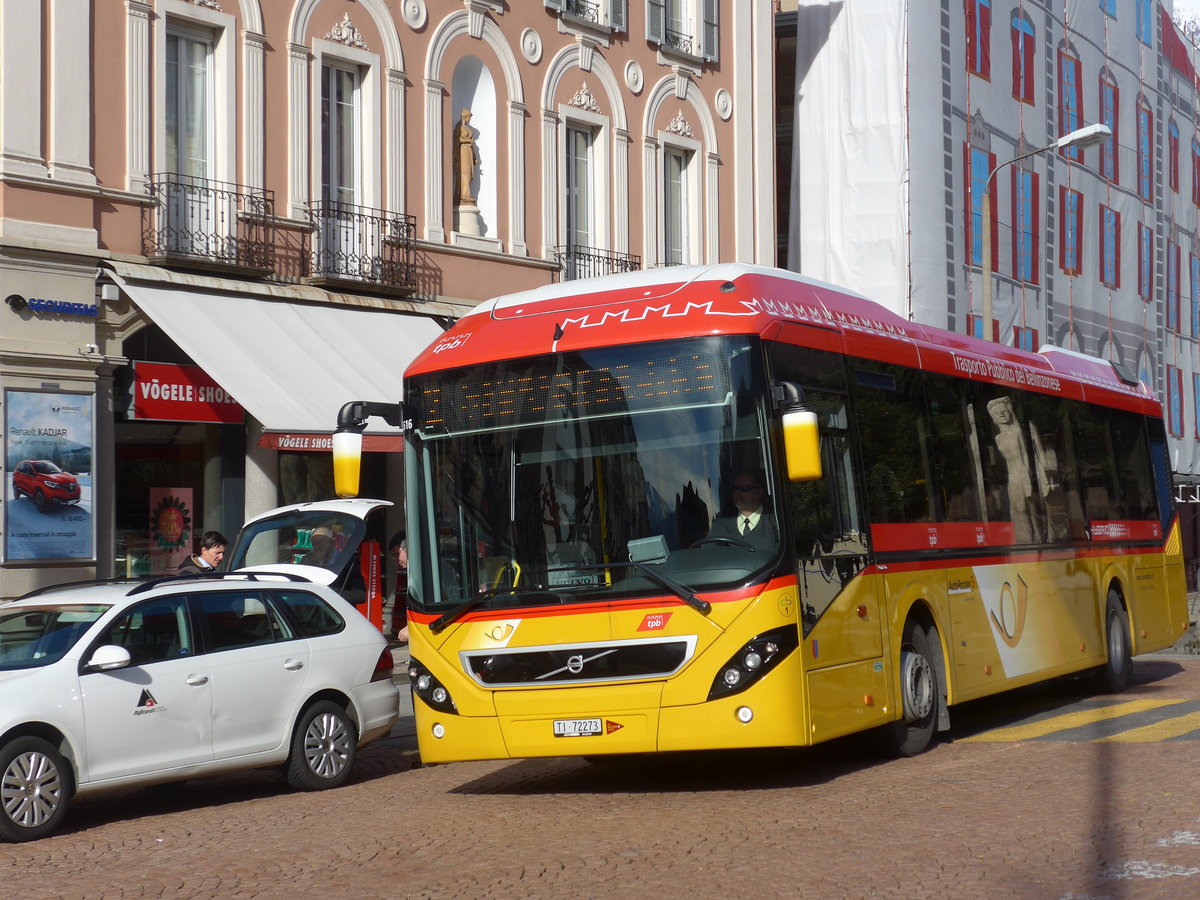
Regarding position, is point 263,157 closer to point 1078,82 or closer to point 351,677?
point 351,677

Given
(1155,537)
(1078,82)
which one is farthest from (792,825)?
(1078,82)

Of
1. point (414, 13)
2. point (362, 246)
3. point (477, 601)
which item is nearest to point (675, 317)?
point (477, 601)

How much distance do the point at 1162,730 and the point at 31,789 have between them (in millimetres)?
8117

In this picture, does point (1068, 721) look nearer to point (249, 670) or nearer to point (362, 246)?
point (249, 670)

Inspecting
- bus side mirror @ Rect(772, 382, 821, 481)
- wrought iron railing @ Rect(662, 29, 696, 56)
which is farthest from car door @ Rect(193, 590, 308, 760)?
wrought iron railing @ Rect(662, 29, 696, 56)

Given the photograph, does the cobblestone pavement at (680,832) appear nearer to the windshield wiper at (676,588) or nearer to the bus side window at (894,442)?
the windshield wiper at (676,588)

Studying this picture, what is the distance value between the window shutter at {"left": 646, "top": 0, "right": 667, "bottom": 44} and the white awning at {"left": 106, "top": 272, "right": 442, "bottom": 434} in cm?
825

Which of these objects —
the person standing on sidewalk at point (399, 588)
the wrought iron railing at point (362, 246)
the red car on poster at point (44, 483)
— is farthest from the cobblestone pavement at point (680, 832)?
the wrought iron railing at point (362, 246)

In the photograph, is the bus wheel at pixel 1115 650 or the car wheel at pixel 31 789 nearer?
the car wheel at pixel 31 789

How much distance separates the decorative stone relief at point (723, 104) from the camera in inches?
1192

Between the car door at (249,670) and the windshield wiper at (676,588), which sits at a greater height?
the windshield wiper at (676,588)

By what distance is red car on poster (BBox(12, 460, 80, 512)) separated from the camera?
18719 millimetres

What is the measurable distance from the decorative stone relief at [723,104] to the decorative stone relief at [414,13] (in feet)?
23.8

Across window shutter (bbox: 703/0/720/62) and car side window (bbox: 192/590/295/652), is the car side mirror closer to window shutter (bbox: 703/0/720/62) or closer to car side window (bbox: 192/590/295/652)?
car side window (bbox: 192/590/295/652)
